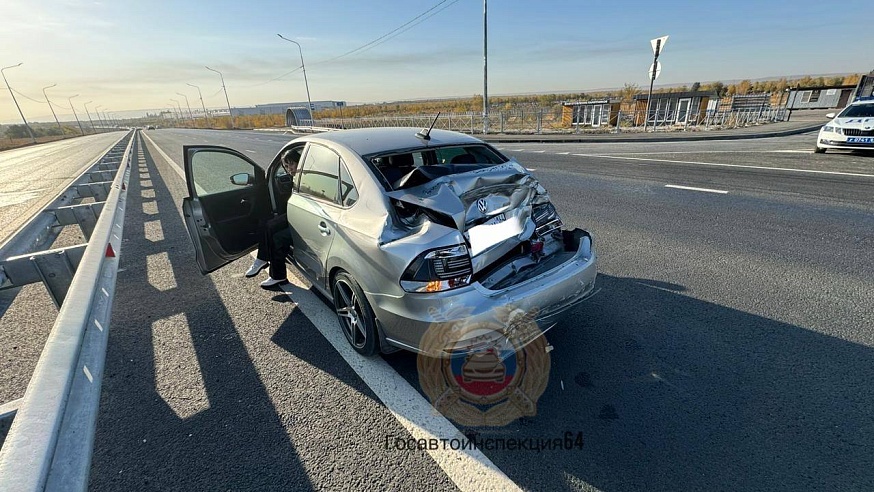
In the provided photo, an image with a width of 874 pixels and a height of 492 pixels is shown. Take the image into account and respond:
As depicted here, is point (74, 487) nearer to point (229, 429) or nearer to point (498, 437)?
point (229, 429)

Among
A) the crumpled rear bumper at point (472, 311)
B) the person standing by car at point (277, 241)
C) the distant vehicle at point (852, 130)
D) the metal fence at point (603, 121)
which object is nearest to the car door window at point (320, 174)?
the person standing by car at point (277, 241)

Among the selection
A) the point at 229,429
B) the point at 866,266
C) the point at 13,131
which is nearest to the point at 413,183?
the point at 229,429

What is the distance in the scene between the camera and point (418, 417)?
232 centimetres

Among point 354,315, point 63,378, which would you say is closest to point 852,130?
point 354,315

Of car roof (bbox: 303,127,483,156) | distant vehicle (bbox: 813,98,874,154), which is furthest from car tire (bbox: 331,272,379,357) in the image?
distant vehicle (bbox: 813,98,874,154)

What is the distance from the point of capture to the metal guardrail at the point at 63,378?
1326 mm

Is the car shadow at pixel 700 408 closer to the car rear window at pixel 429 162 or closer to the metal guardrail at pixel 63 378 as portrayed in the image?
the car rear window at pixel 429 162

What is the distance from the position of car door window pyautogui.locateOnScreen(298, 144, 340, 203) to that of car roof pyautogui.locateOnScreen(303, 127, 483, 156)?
122mm

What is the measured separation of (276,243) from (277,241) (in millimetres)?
25

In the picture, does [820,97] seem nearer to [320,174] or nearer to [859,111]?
[859,111]

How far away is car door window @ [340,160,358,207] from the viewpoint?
9.20ft

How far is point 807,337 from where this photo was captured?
280 centimetres

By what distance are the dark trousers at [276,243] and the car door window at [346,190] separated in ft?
3.59

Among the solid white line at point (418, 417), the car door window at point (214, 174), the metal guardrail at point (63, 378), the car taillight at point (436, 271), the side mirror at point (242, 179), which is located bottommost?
the car door window at point (214, 174)
